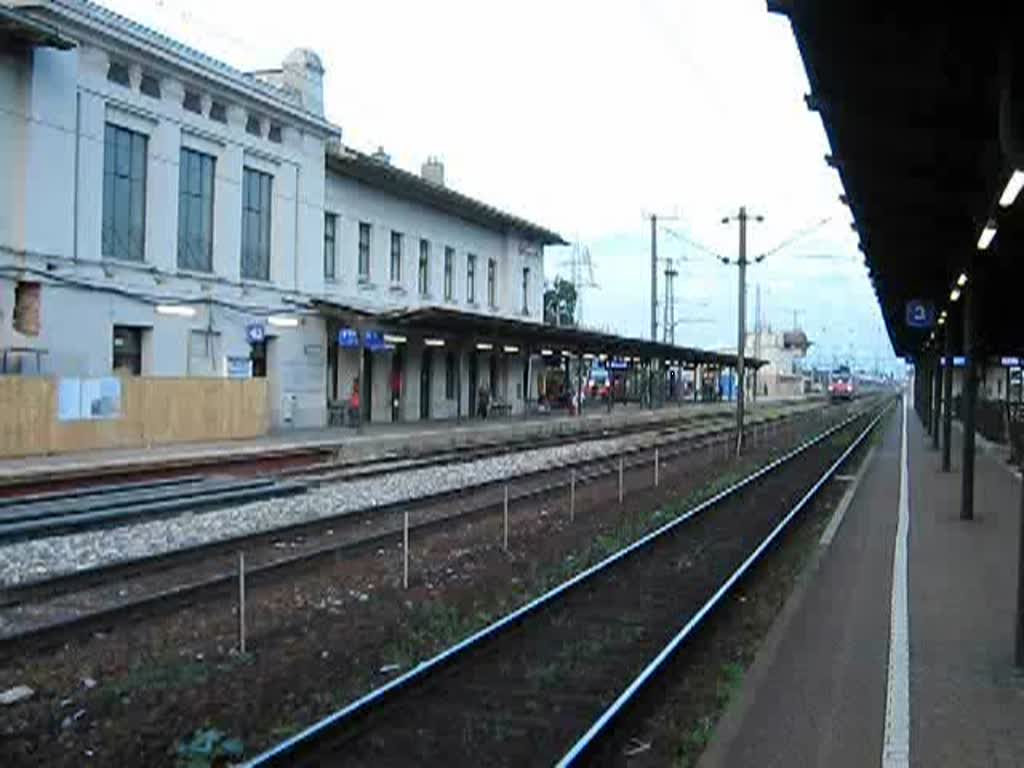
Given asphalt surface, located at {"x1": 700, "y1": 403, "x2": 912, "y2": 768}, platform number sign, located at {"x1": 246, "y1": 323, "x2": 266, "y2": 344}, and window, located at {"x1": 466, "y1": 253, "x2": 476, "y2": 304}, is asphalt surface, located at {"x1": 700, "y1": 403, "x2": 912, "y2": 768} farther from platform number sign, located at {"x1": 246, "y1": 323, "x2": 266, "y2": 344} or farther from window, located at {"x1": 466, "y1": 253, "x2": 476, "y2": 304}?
window, located at {"x1": 466, "y1": 253, "x2": 476, "y2": 304}

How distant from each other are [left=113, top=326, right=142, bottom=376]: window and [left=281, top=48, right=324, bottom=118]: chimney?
1211cm

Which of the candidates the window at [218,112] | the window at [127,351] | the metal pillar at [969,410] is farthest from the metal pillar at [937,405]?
the window at [127,351]

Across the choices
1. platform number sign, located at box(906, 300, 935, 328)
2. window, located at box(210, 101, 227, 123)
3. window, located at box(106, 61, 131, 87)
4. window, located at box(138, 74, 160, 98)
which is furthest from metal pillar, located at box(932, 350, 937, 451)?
window, located at box(106, 61, 131, 87)

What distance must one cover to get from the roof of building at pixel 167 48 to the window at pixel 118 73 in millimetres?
671

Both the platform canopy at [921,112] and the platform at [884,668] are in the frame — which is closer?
the platform at [884,668]

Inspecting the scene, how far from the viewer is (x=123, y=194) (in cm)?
3189

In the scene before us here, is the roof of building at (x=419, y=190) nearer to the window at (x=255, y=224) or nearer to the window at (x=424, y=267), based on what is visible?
the window at (x=424, y=267)

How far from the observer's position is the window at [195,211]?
34.5m

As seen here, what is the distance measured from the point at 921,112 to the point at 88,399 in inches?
855

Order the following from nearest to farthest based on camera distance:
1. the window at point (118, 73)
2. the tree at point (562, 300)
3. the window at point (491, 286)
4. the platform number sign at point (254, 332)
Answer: the window at point (118, 73)
the platform number sign at point (254, 332)
the window at point (491, 286)
the tree at point (562, 300)

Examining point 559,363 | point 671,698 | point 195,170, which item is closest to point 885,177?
point 671,698

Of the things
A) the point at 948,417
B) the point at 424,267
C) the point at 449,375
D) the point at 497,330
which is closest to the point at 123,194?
the point at 497,330

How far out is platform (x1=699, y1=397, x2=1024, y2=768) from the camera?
678 cm

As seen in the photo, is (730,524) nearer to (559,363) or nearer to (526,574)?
(526,574)
